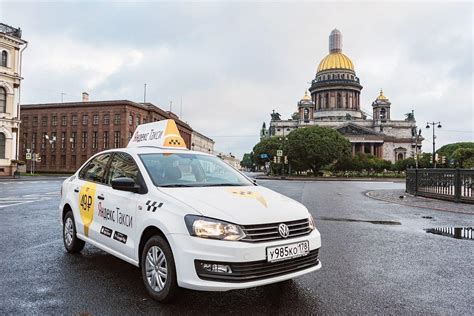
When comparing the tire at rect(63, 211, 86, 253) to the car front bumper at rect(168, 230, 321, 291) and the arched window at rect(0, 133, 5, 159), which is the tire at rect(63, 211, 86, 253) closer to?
the car front bumper at rect(168, 230, 321, 291)

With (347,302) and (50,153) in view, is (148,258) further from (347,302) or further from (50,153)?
(50,153)

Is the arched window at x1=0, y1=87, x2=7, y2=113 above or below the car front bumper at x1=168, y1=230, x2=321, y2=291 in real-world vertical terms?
above

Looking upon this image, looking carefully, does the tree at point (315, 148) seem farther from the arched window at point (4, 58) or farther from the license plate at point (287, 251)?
the license plate at point (287, 251)

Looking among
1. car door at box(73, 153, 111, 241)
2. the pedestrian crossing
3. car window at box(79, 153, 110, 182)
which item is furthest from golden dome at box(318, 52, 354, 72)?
car door at box(73, 153, 111, 241)

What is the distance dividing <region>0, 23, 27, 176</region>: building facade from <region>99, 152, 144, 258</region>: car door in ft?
132

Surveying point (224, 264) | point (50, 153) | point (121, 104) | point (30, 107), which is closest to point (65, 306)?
point (224, 264)

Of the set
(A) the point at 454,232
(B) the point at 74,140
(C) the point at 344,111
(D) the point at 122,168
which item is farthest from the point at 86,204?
(C) the point at 344,111

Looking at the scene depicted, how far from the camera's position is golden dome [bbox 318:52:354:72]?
4323 inches

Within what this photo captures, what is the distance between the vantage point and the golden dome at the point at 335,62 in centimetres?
10981

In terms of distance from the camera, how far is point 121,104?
2525 inches

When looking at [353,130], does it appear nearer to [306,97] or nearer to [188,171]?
[306,97]

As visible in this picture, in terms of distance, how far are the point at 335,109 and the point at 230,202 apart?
112232mm

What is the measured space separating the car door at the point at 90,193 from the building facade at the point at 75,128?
59.6 m

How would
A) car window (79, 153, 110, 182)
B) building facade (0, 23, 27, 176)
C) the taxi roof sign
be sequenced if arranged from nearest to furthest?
car window (79, 153, 110, 182), the taxi roof sign, building facade (0, 23, 27, 176)
